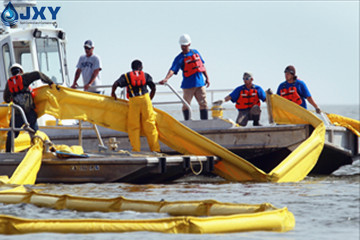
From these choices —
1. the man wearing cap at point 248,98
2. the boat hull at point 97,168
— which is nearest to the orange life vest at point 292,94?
the man wearing cap at point 248,98

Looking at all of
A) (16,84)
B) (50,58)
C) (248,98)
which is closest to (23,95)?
(16,84)

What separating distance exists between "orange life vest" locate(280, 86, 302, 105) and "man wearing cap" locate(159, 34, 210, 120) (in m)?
1.63

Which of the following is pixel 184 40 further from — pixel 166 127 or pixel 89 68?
pixel 89 68

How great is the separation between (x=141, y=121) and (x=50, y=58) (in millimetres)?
4187

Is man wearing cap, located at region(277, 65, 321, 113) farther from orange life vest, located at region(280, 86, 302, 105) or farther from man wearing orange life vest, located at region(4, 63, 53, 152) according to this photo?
man wearing orange life vest, located at region(4, 63, 53, 152)

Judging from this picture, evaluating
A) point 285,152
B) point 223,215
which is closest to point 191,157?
point 285,152

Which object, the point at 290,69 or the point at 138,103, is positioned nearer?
the point at 138,103

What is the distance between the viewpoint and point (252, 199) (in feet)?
36.0

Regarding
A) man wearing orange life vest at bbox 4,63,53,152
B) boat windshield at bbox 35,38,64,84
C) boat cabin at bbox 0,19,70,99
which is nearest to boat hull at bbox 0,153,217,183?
man wearing orange life vest at bbox 4,63,53,152

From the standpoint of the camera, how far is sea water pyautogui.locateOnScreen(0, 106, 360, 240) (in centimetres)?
798

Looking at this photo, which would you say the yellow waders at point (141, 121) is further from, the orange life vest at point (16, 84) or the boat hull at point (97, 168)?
the orange life vest at point (16, 84)

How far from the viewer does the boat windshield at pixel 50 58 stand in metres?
16.9

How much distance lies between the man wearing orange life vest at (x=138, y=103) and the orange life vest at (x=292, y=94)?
3.37 meters

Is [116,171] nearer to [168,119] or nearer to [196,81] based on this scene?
[168,119]
